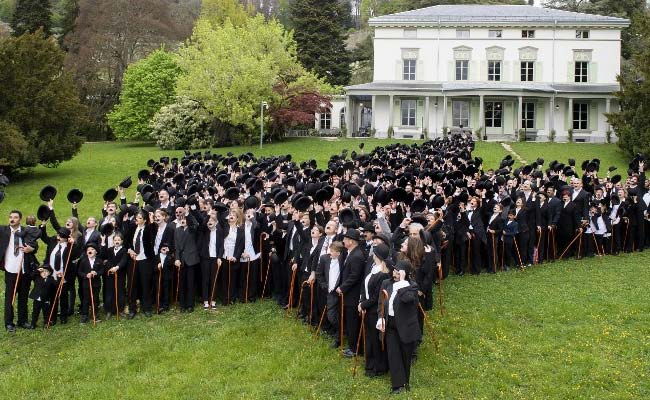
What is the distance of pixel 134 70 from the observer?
50.2m

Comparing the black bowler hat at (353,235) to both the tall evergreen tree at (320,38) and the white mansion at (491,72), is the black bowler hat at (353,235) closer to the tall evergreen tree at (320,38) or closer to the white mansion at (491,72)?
the white mansion at (491,72)

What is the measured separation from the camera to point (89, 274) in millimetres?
11227

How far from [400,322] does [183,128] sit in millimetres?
37261

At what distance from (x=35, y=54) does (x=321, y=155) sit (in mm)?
14488

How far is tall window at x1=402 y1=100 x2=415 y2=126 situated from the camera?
4934cm

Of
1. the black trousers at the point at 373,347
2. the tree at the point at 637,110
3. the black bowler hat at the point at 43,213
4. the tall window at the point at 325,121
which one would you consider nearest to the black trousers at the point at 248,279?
the black bowler hat at the point at 43,213

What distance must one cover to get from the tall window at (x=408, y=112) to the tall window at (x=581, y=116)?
1160cm

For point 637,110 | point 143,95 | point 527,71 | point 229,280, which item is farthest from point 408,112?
point 229,280

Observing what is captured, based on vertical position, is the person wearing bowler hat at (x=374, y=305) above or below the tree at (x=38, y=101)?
below

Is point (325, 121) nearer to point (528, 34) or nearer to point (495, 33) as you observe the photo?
point (495, 33)

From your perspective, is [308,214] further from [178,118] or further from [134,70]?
[134,70]

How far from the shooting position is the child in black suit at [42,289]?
36.6ft

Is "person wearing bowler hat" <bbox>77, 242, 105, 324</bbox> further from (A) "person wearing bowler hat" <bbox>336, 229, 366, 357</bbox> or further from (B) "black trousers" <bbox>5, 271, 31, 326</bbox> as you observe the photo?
(A) "person wearing bowler hat" <bbox>336, 229, 366, 357</bbox>

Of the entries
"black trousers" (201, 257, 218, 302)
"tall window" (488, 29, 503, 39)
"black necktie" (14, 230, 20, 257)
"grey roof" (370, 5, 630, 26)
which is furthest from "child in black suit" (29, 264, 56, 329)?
"tall window" (488, 29, 503, 39)
